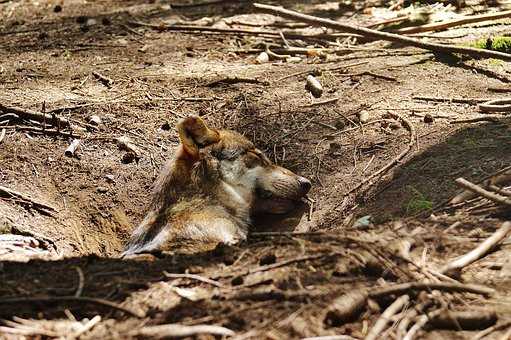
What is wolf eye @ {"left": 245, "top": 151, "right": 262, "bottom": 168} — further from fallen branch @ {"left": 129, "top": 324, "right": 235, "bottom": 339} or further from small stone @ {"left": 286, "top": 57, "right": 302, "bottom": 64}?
fallen branch @ {"left": 129, "top": 324, "right": 235, "bottom": 339}

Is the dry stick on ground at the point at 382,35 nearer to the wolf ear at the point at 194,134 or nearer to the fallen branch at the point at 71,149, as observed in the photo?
the wolf ear at the point at 194,134

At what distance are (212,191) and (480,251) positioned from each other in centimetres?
288

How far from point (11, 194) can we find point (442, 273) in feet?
14.1

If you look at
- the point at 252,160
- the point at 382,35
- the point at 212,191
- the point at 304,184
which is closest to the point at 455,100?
the point at 382,35

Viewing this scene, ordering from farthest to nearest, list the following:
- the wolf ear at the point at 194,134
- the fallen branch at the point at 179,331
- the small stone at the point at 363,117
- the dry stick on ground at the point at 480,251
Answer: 1. the small stone at the point at 363,117
2. the wolf ear at the point at 194,134
3. the dry stick on ground at the point at 480,251
4. the fallen branch at the point at 179,331

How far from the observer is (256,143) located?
7520 millimetres

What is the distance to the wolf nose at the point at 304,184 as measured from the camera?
6.52 metres

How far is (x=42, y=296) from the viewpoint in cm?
390

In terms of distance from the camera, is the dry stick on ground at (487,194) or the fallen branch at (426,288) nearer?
the fallen branch at (426,288)

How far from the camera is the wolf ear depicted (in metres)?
6.48

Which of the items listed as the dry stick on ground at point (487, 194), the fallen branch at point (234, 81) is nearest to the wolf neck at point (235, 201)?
the fallen branch at point (234, 81)

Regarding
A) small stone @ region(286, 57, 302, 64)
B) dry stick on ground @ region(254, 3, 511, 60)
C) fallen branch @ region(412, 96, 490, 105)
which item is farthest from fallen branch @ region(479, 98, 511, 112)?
small stone @ region(286, 57, 302, 64)

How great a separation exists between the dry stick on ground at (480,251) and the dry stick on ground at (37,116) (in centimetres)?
490

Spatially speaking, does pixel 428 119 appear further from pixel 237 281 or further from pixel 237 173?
pixel 237 281
